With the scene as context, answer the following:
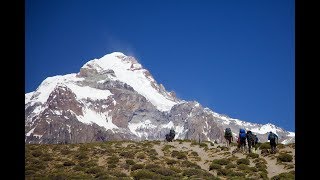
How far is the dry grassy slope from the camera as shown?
31.7m

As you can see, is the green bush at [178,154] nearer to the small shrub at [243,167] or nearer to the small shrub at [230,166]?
the small shrub at [230,166]

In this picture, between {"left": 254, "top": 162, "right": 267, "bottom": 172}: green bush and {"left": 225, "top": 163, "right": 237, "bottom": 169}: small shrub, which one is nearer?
{"left": 254, "top": 162, "right": 267, "bottom": 172}: green bush

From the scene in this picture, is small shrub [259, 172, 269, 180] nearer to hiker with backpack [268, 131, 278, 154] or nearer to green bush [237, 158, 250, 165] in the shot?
green bush [237, 158, 250, 165]

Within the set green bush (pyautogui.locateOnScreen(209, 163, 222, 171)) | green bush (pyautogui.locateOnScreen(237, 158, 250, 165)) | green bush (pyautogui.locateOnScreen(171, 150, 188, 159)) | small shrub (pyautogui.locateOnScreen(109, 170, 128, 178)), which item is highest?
green bush (pyautogui.locateOnScreen(171, 150, 188, 159))

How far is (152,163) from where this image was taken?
37.2m

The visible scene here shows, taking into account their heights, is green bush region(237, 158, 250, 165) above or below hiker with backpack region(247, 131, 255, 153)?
below

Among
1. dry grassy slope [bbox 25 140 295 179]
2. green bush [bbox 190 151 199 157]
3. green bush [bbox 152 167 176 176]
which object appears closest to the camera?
dry grassy slope [bbox 25 140 295 179]

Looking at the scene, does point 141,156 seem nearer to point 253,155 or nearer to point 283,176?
point 253,155

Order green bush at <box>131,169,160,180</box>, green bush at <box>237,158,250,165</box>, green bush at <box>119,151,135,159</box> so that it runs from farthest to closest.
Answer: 1. green bush at <box>119,151,135,159</box>
2. green bush at <box>237,158,250,165</box>
3. green bush at <box>131,169,160,180</box>

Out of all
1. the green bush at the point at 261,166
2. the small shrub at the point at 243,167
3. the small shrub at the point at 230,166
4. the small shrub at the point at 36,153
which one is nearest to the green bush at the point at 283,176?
the green bush at the point at 261,166

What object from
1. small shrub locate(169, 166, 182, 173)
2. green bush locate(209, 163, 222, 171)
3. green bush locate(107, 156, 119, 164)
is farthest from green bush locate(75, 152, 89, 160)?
green bush locate(209, 163, 222, 171)
